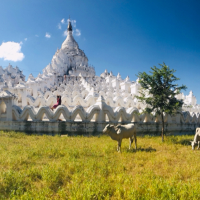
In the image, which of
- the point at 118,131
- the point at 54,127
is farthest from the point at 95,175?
the point at 54,127

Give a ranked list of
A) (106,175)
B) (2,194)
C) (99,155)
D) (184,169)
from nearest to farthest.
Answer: (2,194) → (106,175) → (184,169) → (99,155)

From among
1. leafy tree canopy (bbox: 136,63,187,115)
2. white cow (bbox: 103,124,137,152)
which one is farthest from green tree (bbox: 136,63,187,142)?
white cow (bbox: 103,124,137,152)

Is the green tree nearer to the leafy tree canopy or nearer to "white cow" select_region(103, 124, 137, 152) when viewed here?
the leafy tree canopy

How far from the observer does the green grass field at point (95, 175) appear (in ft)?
10.9

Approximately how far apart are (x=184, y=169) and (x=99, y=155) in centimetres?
275

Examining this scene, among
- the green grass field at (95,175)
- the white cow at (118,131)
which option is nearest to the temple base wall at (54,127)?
the green grass field at (95,175)

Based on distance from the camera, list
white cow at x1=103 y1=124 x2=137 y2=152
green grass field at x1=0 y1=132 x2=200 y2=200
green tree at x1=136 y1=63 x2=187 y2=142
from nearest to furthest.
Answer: green grass field at x1=0 y1=132 x2=200 y2=200, white cow at x1=103 y1=124 x2=137 y2=152, green tree at x1=136 y1=63 x2=187 y2=142

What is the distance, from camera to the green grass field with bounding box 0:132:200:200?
332cm

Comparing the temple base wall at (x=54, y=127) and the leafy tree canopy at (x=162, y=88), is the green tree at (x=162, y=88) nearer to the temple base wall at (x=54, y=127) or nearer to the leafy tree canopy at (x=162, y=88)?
the leafy tree canopy at (x=162, y=88)

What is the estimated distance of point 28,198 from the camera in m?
3.06

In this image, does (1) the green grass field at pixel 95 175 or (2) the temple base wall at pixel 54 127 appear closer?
(1) the green grass field at pixel 95 175

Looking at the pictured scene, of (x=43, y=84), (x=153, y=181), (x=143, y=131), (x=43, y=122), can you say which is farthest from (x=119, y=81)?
(x=153, y=181)

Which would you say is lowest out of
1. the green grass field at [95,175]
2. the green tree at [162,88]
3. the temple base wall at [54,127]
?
the green grass field at [95,175]

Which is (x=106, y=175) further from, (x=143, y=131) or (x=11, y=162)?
(x=143, y=131)
